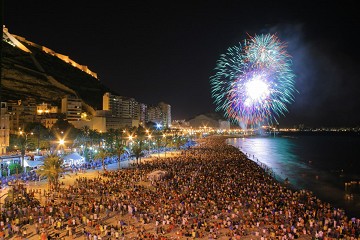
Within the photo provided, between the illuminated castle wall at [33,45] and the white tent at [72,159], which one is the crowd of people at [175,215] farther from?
the illuminated castle wall at [33,45]

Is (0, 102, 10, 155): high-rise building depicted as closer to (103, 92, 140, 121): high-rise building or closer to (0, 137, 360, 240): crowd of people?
(0, 137, 360, 240): crowd of people

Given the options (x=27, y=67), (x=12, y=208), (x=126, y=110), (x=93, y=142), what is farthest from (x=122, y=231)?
(x=126, y=110)

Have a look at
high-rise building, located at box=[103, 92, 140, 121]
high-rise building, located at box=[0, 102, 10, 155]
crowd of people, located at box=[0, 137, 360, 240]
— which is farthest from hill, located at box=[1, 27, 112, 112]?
crowd of people, located at box=[0, 137, 360, 240]

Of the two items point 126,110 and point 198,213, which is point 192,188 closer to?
point 198,213

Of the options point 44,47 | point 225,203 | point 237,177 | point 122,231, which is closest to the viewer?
point 122,231

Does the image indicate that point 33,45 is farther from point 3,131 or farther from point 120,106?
point 3,131

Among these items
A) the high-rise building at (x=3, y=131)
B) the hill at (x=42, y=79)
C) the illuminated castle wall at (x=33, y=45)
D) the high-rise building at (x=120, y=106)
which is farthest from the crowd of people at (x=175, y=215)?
the illuminated castle wall at (x=33, y=45)

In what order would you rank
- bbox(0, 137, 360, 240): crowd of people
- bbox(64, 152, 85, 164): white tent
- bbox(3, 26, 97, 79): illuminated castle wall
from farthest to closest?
1. bbox(3, 26, 97, 79): illuminated castle wall
2. bbox(64, 152, 85, 164): white tent
3. bbox(0, 137, 360, 240): crowd of people
